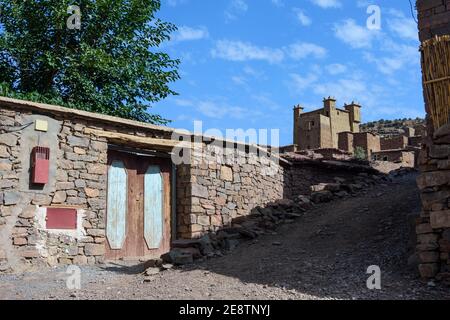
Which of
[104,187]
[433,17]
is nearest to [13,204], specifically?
[104,187]

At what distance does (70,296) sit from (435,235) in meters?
4.60

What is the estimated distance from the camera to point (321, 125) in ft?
96.2

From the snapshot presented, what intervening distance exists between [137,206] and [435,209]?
19.2 feet

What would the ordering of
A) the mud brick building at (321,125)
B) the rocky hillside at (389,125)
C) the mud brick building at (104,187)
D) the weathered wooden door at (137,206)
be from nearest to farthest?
1. the mud brick building at (104,187)
2. the weathered wooden door at (137,206)
3. the mud brick building at (321,125)
4. the rocky hillside at (389,125)

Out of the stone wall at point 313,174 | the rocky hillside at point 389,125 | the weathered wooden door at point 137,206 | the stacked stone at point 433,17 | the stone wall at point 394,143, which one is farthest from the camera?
the rocky hillside at point 389,125

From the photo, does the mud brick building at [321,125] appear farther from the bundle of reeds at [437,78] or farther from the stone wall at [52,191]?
the bundle of reeds at [437,78]

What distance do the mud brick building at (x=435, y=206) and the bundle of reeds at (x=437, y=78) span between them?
0.10 metres

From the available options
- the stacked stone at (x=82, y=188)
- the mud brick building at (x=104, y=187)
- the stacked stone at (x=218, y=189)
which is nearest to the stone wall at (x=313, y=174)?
the stacked stone at (x=218, y=189)

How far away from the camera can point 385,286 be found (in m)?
5.63

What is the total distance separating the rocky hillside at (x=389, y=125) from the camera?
121ft

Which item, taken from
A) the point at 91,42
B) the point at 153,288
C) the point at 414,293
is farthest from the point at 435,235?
the point at 91,42

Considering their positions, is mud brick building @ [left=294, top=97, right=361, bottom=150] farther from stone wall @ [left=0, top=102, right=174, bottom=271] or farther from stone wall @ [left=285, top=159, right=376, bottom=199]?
stone wall @ [left=0, top=102, right=174, bottom=271]

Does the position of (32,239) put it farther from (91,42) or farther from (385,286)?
(91,42)

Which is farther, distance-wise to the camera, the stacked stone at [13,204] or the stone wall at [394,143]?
the stone wall at [394,143]
